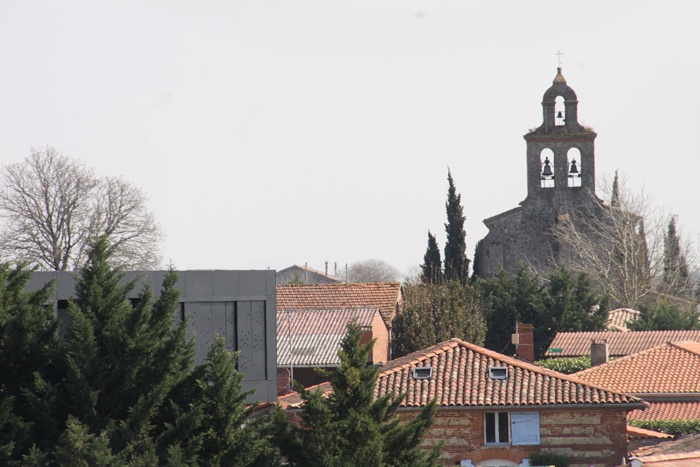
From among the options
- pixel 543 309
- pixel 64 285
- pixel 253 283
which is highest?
pixel 253 283

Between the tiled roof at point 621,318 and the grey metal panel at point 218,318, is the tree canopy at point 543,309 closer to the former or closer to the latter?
the tiled roof at point 621,318

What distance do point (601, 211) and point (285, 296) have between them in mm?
21019

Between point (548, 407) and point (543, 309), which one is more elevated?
point (543, 309)

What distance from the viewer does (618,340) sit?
174 feet

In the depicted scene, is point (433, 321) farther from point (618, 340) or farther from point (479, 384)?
point (479, 384)

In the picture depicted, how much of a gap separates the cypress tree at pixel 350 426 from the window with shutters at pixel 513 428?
8.77 meters

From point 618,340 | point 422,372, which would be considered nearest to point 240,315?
point 422,372

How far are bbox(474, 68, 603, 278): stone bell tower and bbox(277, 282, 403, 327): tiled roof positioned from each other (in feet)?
35.1

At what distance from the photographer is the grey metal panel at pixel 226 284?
2962cm

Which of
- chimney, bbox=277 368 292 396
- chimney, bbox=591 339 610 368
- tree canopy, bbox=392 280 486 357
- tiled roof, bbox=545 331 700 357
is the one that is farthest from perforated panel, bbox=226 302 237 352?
tiled roof, bbox=545 331 700 357

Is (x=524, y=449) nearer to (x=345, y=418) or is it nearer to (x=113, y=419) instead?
(x=345, y=418)

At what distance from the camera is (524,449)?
1193 inches

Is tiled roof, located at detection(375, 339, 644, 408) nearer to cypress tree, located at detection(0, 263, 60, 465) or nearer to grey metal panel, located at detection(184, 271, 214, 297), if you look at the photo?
grey metal panel, located at detection(184, 271, 214, 297)

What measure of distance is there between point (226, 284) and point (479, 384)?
7.20 meters
